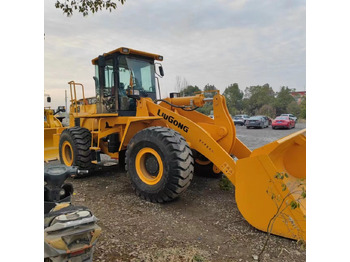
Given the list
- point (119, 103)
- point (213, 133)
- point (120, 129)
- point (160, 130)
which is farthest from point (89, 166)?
point (213, 133)

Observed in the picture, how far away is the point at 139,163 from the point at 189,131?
3.46 feet

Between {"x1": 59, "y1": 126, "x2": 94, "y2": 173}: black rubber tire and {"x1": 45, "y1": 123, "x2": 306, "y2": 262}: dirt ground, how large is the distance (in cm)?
103

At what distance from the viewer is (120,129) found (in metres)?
5.93

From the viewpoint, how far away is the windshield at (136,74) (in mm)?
5871

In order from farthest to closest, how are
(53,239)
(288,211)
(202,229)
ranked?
(202,229) → (288,211) → (53,239)

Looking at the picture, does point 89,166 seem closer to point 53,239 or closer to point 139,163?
point 139,163

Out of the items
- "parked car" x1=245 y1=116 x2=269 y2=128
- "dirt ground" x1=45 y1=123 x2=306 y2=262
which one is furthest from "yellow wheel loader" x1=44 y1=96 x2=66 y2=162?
"parked car" x1=245 y1=116 x2=269 y2=128

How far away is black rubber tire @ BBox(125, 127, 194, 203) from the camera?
4.04m

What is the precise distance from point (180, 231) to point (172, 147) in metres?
1.26

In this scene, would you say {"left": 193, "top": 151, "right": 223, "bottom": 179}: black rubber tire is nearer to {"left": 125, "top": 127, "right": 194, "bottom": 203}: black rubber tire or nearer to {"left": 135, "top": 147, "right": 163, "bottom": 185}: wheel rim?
{"left": 135, "top": 147, "right": 163, "bottom": 185}: wheel rim

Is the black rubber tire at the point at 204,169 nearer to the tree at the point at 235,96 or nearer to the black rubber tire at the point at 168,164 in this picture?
the black rubber tire at the point at 168,164

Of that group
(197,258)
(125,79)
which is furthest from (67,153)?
(197,258)

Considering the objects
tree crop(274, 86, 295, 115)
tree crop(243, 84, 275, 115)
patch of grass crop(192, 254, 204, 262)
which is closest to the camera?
patch of grass crop(192, 254, 204, 262)

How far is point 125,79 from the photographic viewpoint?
232 inches
